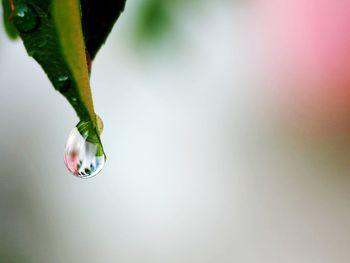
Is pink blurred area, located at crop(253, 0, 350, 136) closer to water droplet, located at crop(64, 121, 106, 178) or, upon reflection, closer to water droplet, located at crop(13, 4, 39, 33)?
water droplet, located at crop(64, 121, 106, 178)

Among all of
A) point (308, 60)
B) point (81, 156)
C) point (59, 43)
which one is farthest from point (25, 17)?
point (308, 60)

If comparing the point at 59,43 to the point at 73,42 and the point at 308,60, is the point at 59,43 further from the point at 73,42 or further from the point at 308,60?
the point at 308,60

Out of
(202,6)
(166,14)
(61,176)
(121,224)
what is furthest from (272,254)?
(166,14)

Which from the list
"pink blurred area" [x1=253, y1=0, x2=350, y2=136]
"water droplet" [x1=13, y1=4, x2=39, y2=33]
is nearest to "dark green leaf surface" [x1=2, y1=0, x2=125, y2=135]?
"water droplet" [x1=13, y1=4, x2=39, y2=33]

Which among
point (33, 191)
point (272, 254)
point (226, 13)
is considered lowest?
point (272, 254)

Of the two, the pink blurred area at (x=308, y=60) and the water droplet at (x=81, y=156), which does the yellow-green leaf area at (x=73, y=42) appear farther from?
the pink blurred area at (x=308, y=60)

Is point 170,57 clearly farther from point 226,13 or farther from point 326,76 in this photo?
point 326,76
